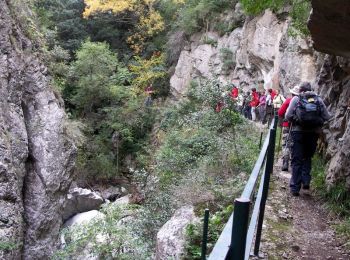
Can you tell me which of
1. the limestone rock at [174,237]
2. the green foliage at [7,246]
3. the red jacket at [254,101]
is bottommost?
the green foliage at [7,246]

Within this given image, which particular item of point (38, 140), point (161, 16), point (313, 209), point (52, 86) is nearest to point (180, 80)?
point (161, 16)

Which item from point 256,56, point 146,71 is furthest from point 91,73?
point 256,56

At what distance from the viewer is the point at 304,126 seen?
6.11 metres

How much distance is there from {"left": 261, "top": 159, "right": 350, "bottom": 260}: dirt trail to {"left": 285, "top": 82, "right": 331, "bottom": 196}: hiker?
1.11 feet

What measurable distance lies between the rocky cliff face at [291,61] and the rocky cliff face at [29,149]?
5639 mm

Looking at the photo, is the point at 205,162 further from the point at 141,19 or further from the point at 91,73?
the point at 141,19

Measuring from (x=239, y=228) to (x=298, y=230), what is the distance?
4.15 metres

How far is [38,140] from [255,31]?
13343 mm

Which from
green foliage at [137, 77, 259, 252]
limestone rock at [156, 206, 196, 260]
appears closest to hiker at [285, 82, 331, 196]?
green foliage at [137, 77, 259, 252]

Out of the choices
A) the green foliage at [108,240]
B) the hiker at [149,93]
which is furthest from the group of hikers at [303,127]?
the hiker at [149,93]

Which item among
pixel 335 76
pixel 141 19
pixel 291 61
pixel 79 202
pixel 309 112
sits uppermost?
pixel 141 19

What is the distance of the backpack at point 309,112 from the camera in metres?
5.96

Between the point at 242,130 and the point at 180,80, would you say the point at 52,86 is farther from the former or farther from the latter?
the point at 180,80

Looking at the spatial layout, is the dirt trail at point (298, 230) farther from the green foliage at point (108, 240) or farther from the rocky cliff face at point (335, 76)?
the green foliage at point (108, 240)
